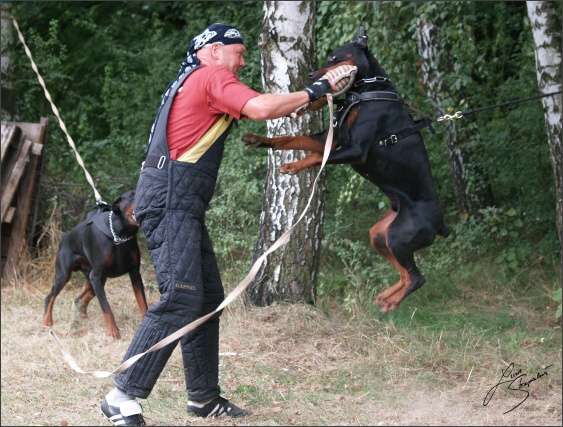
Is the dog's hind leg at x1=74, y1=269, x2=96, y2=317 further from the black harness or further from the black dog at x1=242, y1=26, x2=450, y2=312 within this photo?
the black harness

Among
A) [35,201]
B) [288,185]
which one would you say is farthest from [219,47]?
[35,201]

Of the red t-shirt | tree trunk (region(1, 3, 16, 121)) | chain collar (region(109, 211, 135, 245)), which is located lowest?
chain collar (region(109, 211, 135, 245))

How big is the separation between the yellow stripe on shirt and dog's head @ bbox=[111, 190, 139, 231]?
223 cm

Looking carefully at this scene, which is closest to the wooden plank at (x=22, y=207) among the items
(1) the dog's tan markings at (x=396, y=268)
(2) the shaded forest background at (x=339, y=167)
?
(2) the shaded forest background at (x=339, y=167)

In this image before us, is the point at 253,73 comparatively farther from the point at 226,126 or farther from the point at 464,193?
the point at 226,126

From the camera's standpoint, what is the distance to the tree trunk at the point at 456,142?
8.20 meters

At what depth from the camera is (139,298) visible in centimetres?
669

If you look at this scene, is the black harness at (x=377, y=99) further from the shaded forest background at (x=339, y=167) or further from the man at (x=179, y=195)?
the shaded forest background at (x=339, y=167)

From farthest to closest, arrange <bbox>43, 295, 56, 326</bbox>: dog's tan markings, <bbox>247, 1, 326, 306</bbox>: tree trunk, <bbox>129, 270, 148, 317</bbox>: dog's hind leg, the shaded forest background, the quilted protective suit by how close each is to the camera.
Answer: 1. the shaded forest background
2. <bbox>43, 295, 56, 326</bbox>: dog's tan markings
3. <bbox>129, 270, 148, 317</bbox>: dog's hind leg
4. <bbox>247, 1, 326, 306</bbox>: tree trunk
5. the quilted protective suit

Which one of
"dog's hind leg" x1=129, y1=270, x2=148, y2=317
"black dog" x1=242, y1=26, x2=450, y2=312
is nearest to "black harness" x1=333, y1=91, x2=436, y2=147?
"black dog" x1=242, y1=26, x2=450, y2=312

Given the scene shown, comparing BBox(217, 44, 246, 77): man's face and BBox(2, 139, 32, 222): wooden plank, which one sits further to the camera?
BBox(2, 139, 32, 222): wooden plank

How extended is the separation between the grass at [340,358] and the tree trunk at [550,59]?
4.68ft

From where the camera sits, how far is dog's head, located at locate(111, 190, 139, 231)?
6191mm

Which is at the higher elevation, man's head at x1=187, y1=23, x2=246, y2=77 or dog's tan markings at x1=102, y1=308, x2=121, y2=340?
man's head at x1=187, y1=23, x2=246, y2=77
